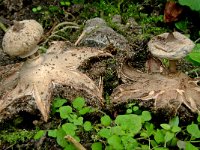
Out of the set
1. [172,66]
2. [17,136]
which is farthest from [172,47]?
[17,136]

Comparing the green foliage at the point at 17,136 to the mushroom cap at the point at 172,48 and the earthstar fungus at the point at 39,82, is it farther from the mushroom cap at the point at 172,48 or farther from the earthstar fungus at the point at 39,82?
the mushroom cap at the point at 172,48

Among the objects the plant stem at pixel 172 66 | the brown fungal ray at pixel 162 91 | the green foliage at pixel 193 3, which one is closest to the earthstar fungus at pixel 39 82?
the brown fungal ray at pixel 162 91

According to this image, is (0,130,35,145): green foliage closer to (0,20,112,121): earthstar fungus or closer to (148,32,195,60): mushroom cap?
(0,20,112,121): earthstar fungus

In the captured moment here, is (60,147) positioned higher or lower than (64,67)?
lower

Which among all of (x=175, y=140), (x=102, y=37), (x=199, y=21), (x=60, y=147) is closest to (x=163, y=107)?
(x=175, y=140)

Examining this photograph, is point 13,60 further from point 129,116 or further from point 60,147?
point 129,116

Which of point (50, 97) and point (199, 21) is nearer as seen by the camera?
point (50, 97)
